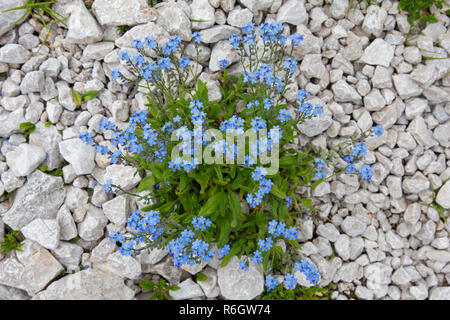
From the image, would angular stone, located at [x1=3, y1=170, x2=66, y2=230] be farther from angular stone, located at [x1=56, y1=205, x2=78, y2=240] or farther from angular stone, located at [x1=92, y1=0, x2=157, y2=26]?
angular stone, located at [x1=92, y1=0, x2=157, y2=26]

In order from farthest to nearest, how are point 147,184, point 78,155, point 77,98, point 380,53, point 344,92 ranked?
point 380,53 → point 344,92 → point 77,98 → point 78,155 → point 147,184

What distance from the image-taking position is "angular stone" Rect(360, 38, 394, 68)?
494 cm

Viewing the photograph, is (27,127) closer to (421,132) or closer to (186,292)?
(186,292)

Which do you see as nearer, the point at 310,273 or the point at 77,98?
the point at 310,273

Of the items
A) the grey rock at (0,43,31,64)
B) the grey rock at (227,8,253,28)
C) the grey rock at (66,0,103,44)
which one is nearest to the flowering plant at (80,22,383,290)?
the grey rock at (227,8,253,28)

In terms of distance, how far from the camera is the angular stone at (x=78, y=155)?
14.8 ft

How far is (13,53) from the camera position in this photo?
4.69m

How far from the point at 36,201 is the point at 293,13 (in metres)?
4.28

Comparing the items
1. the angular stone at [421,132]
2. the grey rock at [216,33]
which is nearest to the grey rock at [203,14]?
the grey rock at [216,33]

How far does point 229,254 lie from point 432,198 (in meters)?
3.00

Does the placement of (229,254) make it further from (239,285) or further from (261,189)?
(261,189)

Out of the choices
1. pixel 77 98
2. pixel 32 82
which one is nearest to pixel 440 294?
pixel 77 98

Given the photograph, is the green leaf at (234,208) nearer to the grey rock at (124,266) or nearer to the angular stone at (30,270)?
the grey rock at (124,266)

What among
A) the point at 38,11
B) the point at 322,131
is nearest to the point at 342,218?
the point at 322,131
